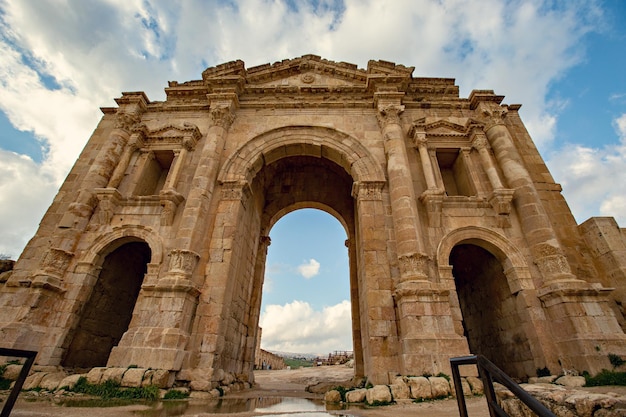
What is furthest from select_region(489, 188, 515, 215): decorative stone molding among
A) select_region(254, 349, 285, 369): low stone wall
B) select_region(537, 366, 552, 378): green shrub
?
select_region(254, 349, 285, 369): low stone wall

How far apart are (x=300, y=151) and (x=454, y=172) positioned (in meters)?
6.43

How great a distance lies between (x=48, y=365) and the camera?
763cm

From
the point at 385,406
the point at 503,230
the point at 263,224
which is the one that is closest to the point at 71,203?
the point at 263,224

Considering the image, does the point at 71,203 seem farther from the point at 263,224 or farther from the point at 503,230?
the point at 503,230

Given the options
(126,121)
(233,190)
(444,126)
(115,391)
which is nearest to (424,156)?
(444,126)

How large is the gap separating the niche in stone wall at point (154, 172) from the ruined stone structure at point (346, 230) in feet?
0.28

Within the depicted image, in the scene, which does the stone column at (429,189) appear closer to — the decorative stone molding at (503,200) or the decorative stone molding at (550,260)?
the decorative stone molding at (503,200)

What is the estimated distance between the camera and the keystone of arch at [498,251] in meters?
8.56

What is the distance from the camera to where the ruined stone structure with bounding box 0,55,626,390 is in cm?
757

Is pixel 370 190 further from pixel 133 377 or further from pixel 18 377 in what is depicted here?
pixel 18 377

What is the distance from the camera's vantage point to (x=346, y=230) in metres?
14.6

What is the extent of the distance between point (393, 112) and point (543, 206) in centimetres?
604

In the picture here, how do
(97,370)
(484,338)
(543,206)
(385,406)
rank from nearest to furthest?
(385,406) → (97,370) → (543,206) → (484,338)

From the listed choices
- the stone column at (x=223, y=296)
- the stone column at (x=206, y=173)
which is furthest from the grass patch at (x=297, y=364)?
the stone column at (x=206, y=173)
